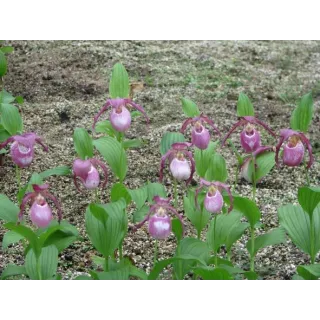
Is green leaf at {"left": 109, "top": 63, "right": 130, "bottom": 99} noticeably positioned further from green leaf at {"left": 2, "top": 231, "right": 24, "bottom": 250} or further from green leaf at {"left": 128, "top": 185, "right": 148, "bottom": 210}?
green leaf at {"left": 2, "top": 231, "right": 24, "bottom": 250}

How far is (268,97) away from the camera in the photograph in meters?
3.75

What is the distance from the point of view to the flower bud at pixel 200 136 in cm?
219

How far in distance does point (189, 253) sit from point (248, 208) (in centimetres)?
22

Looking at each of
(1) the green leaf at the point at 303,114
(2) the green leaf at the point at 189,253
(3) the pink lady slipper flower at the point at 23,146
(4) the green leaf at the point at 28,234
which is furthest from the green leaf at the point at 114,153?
(1) the green leaf at the point at 303,114

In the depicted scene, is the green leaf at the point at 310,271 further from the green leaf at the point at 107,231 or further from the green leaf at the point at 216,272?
the green leaf at the point at 107,231

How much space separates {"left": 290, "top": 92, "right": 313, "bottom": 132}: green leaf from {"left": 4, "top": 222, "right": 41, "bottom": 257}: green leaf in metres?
0.86

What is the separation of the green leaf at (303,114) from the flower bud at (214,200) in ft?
1.22

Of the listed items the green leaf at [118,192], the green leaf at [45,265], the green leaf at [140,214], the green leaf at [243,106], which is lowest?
the green leaf at [45,265]

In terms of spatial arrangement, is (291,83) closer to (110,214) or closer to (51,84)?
(51,84)

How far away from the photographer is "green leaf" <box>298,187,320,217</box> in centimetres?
207

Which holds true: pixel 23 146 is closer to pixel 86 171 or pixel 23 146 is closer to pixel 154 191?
pixel 86 171

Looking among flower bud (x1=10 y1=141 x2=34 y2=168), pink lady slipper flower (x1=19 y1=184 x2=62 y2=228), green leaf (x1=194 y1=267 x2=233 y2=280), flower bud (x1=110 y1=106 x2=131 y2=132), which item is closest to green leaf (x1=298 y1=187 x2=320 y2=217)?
green leaf (x1=194 y1=267 x2=233 y2=280)

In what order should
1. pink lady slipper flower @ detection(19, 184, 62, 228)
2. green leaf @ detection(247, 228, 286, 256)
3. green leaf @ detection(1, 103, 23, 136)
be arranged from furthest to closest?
1. green leaf @ detection(1, 103, 23, 136)
2. green leaf @ detection(247, 228, 286, 256)
3. pink lady slipper flower @ detection(19, 184, 62, 228)

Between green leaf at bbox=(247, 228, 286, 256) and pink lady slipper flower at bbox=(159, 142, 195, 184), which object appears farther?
green leaf at bbox=(247, 228, 286, 256)
